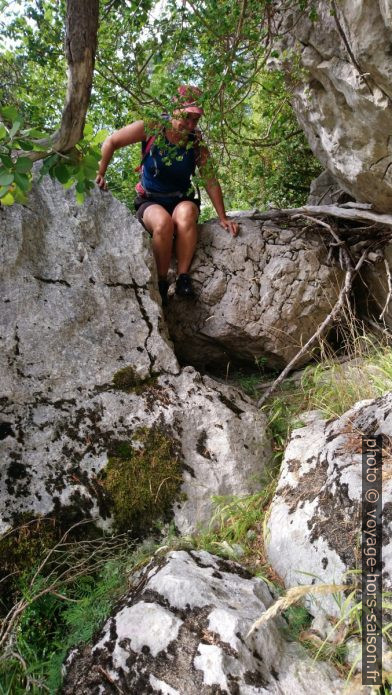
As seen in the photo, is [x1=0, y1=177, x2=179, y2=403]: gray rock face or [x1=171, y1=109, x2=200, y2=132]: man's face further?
[x1=171, y1=109, x2=200, y2=132]: man's face

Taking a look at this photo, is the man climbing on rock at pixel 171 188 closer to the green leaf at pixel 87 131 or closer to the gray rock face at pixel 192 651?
the green leaf at pixel 87 131

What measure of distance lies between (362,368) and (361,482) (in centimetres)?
129

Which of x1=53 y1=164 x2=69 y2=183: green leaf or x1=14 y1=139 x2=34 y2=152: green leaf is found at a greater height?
x1=14 y1=139 x2=34 y2=152: green leaf

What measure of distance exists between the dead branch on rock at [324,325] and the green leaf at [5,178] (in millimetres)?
2426

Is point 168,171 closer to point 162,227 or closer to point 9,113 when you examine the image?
point 162,227

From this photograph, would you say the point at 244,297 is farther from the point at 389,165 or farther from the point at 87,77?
the point at 87,77

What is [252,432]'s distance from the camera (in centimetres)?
315

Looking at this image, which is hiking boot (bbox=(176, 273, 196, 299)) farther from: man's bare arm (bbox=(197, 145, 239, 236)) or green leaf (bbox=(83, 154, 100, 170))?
green leaf (bbox=(83, 154, 100, 170))

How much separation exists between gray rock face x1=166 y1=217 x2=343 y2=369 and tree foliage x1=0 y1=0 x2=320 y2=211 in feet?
2.36

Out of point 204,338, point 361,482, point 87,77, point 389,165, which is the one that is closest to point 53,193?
point 87,77

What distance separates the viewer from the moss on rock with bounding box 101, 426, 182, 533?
2734mm

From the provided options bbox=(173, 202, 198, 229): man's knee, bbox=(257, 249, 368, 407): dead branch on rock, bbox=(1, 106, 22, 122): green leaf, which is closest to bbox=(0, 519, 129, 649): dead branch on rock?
bbox=(257, 249, 368, 407): dead branch on rock

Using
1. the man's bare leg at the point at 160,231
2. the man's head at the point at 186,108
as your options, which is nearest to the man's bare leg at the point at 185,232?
the man's bare leg at the point at 160,231

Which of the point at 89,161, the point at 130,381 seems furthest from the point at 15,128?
the point at 130,381
